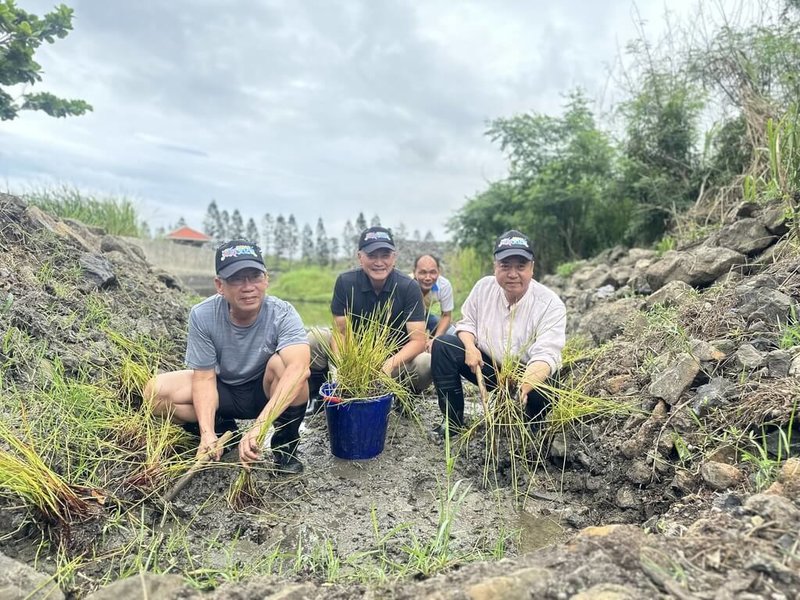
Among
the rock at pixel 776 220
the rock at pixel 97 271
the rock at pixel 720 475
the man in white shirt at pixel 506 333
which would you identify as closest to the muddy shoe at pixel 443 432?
the man in white shirt at pixel 506 333

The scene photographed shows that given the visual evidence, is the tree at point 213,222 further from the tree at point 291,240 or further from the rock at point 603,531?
the rock at point 603,531

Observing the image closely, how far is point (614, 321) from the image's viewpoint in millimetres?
3457

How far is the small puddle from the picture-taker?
75.9 inches

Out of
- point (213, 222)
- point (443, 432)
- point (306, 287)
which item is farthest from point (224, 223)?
point (443, 432)

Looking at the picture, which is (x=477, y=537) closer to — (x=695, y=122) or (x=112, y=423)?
(x=112, y=423)

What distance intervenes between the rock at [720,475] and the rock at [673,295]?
64.9 inches

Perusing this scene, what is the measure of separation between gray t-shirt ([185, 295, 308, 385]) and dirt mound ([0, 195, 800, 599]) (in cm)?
38

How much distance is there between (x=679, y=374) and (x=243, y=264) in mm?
1934

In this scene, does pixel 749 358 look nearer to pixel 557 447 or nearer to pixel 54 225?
pixel 557 447

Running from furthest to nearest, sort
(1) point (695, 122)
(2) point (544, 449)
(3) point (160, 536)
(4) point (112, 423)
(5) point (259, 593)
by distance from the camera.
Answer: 1. (1) point (695, 122)
2. (2) point (544, 449)
3. (4) point (112, 423)
4. (3) point (160, 536)
5. (5) point (259, 593)

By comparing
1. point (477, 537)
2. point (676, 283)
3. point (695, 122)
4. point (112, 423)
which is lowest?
point (477, 537)

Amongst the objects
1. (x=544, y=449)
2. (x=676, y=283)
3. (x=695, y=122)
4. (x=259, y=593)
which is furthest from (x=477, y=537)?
(x=695, y=122)

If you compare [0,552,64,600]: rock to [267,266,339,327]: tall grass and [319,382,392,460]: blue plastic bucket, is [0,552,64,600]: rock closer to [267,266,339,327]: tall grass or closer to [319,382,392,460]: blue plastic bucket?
[319,382,392,460]: blue plastic bucket

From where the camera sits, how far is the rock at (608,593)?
1059mm
